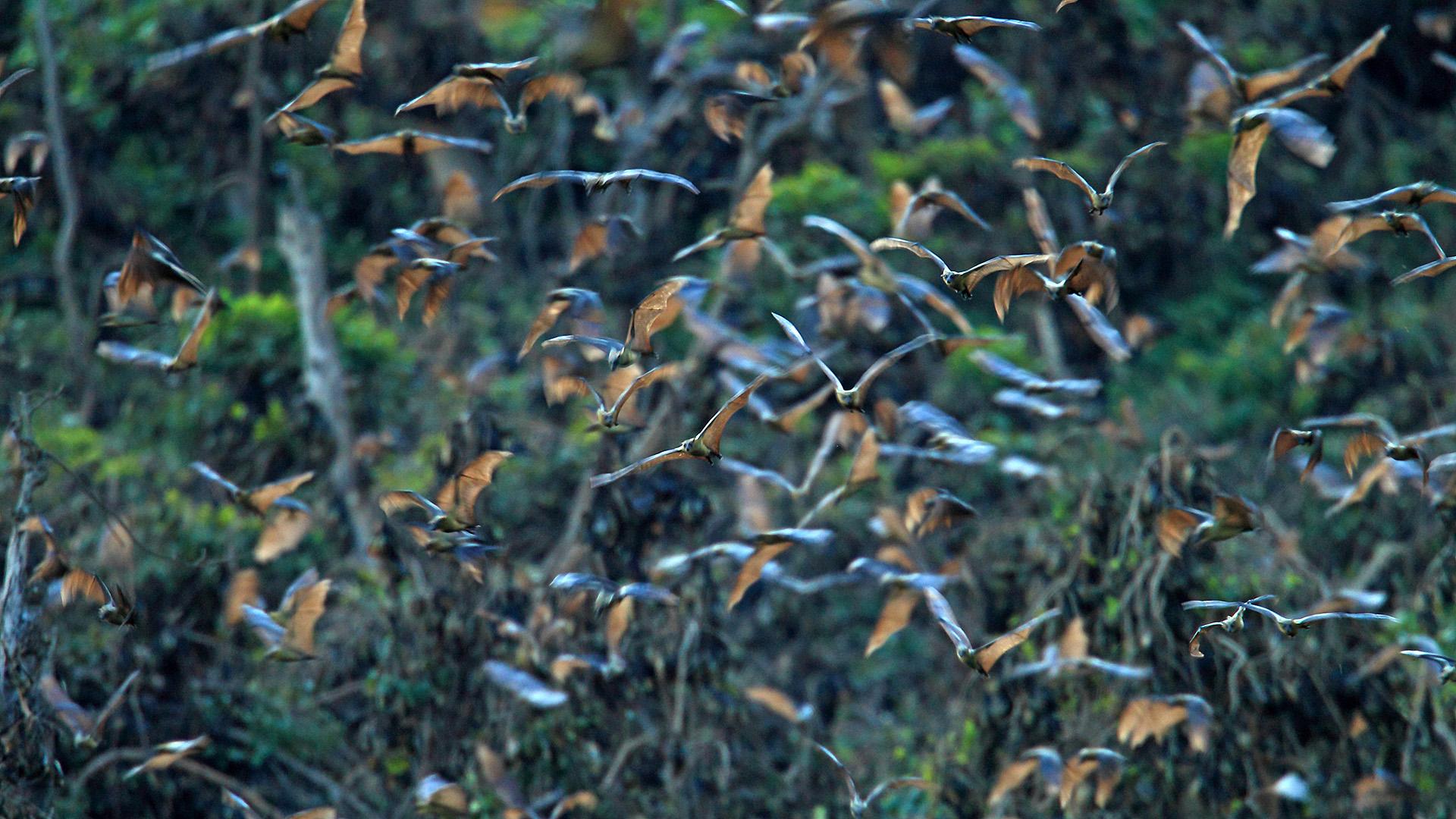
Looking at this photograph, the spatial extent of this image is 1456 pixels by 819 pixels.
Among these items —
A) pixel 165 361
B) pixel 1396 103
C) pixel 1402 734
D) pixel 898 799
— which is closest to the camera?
pixel 165 361

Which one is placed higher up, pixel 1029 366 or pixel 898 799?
pixel 1029 366

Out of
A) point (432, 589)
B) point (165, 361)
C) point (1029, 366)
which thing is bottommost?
point (1029, 366)

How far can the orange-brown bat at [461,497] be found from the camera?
121 inches

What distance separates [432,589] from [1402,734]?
2.84 meters

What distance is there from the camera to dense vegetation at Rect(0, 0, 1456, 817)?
12.9ft

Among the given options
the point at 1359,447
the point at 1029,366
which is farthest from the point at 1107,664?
the point at 1029,366

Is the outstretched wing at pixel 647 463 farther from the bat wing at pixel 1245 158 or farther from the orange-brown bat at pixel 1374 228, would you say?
the orange-brown bat at pixel 1374 228

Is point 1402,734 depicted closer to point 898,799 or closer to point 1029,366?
point 898,799

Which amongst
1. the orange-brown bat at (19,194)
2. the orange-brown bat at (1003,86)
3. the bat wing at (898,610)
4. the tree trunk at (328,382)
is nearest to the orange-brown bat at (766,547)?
the bat wing at (898,610)

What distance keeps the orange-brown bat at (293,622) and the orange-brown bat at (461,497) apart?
0.30 meters

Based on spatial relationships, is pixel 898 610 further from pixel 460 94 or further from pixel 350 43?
pixel 350 43

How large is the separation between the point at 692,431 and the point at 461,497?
1546 mm

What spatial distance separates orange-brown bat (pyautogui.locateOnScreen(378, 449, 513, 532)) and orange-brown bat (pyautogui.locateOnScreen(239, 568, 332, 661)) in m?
0.30

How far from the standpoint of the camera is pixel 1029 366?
5797 millimetres
